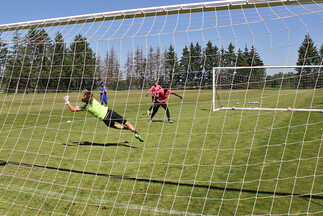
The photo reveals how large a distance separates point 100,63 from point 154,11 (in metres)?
1.59

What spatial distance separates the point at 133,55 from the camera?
5.55m

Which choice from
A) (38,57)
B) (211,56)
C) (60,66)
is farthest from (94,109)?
(211,56)

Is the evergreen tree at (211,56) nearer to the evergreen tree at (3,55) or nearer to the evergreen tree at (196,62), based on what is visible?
the evergreen tree at (196,62)

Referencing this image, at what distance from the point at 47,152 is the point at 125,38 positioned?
3879 millimetres

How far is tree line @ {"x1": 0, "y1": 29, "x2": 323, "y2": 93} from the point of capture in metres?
5.27

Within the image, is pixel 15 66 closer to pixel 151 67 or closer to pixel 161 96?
pixel 151 67

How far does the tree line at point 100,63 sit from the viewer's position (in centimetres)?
527

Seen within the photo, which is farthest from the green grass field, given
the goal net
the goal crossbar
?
the goal crossbar

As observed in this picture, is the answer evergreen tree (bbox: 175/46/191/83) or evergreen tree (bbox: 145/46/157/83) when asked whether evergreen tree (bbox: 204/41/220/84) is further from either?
evergreen tree (bbox: 145/46/157/83)

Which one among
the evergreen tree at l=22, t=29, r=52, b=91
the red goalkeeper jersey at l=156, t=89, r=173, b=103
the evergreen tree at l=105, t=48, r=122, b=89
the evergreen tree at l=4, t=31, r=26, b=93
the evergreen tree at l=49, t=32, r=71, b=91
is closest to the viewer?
the evergreen tree at l=105, t=48, r=122, b=89

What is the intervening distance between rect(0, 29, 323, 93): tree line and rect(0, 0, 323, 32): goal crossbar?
279 millimetres

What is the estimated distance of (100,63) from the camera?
589 cm

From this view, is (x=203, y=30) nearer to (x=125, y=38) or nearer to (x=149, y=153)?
(x=125, y=38)

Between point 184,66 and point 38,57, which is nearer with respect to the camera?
point 184,66
